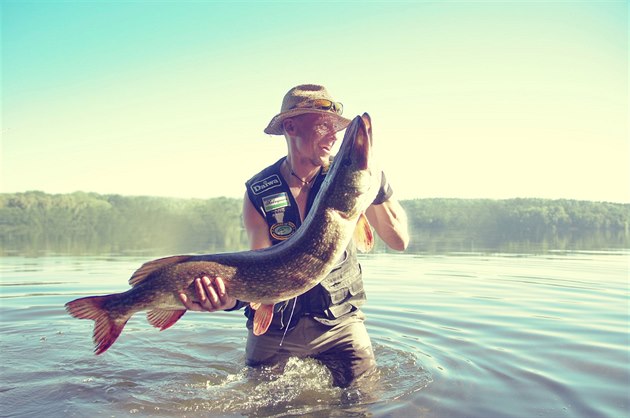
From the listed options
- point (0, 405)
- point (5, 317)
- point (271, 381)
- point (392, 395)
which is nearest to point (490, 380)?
point (392, 395)

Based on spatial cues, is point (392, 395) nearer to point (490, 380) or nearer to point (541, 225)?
point (490, 380)

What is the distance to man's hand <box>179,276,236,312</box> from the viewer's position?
3965 mm

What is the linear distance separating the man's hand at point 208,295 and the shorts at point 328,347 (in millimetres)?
1102

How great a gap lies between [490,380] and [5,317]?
712 cm

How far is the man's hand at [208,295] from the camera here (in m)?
3.96

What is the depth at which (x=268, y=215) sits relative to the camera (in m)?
4.95

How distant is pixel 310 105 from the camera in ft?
16.0

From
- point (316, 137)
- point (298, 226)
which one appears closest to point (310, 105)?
point (316, 137)

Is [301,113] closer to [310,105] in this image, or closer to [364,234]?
[310,105]

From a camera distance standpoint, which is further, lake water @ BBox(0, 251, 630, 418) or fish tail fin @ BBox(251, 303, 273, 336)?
→ lake water @ BBox(0, 251, 630, 418)

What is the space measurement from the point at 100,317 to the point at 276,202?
1792mm

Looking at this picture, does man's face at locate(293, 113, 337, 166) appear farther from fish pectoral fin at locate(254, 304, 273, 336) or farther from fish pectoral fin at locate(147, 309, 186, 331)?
fish pectoral fin at locate(147, 309, 186, 331)

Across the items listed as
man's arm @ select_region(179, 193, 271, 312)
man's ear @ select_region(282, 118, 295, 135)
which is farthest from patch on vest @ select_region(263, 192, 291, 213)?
man's arm @ select_region(179, 193, 271, 312)

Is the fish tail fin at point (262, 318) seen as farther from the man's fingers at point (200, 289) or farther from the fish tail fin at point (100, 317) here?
the fish tail fin at point (100, 317)
